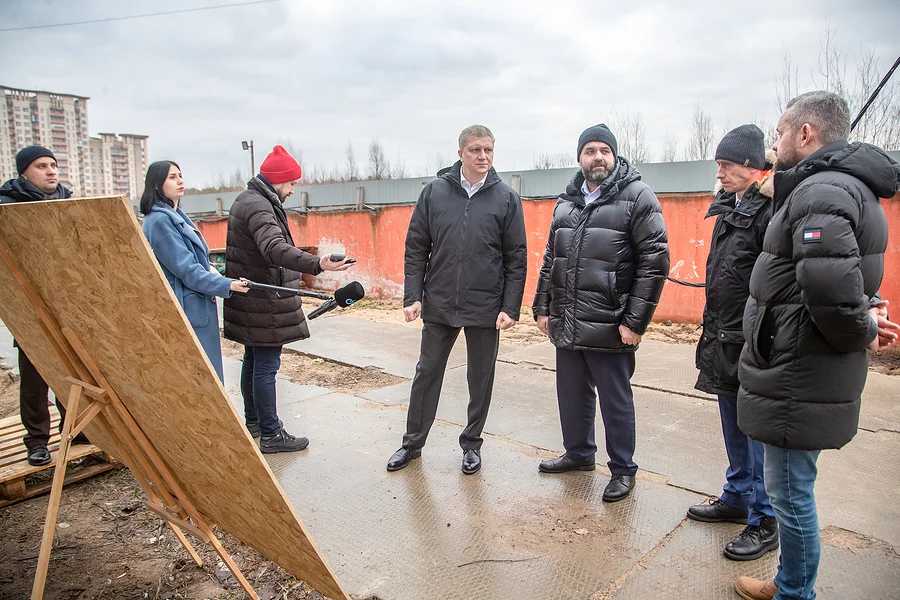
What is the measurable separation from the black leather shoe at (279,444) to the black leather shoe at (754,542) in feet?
8.29

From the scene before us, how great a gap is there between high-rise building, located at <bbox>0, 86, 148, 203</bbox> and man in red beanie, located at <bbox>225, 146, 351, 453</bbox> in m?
56.2

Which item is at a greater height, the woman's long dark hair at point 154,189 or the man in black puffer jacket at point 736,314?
the woman's long dark hair at point 154,189

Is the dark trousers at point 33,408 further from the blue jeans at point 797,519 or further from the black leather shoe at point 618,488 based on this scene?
the blue jeans at point 797,519

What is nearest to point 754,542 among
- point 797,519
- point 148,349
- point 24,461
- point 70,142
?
point 797,519

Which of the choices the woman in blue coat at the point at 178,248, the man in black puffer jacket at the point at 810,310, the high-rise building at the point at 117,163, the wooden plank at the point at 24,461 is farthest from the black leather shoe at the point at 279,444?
the high-rise building at the point at 117,163

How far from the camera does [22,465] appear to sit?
3.23 meters

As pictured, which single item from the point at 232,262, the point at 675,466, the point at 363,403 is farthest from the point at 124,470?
the point at 675,466

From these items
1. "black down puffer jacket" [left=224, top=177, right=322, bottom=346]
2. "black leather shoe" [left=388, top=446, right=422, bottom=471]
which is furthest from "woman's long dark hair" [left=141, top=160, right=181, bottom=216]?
"black leather shoe" [left=388, top=446, right=422, bottom=471]

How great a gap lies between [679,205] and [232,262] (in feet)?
21.5

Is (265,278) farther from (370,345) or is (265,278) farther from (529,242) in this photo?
(529,242)

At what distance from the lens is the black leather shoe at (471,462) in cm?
345

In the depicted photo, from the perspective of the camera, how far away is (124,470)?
3.67 meters

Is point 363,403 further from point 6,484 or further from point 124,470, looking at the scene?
point 6,484

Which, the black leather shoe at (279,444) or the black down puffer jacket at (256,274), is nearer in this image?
the black down puffer jacket at (256,274)
